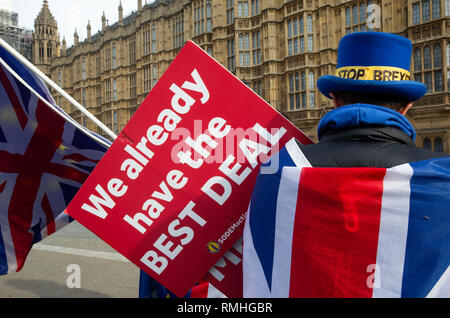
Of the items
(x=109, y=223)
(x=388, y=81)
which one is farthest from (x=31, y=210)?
(x=388, y=81)

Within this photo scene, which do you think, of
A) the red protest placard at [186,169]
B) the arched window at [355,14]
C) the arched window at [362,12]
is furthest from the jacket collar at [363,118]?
the arched window at [355,14]

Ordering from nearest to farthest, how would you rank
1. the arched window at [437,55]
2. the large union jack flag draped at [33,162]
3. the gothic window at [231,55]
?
the large union jack flag draped at [33,162] → the arched window at [437,55] → the gothic window at [231,55]

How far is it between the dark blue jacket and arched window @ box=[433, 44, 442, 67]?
15.7m

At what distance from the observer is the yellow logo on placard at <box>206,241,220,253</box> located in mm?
1597

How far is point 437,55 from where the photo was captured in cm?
1424

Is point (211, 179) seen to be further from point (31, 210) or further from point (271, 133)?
point (31, 210)

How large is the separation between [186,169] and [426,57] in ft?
52.8

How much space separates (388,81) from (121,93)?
103ft

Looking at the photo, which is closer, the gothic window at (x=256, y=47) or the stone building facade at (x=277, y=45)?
the stone building facade at (x=277, y=45)

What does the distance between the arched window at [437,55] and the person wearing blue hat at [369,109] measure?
50.4 ft

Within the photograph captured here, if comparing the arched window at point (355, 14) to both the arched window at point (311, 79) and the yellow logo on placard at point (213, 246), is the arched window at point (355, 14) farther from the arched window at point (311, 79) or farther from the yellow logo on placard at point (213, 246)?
the yellow logo on placard at point (213, 246)

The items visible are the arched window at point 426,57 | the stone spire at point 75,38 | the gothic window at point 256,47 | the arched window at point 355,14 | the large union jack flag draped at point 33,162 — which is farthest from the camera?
the stone spire at point 75,38

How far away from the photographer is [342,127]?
1.24 m

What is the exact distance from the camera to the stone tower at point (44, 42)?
4225 cm
